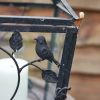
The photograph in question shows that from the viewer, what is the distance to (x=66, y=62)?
22.8 inches

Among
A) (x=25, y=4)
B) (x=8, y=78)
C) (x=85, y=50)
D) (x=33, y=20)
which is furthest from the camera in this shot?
(x=85, y=50)

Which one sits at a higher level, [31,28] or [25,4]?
[25,4]

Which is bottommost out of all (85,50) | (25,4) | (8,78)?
(8,78)

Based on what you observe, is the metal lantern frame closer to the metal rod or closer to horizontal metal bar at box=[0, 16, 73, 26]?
horizontal metal bar at box=[0, 16, 73, 26]

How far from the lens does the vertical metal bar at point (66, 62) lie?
1.82ft

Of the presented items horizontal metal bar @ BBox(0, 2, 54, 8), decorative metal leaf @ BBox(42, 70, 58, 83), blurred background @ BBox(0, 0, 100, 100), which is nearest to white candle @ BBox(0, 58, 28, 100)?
decorative metal leaf @ BBox(42, 70, 58, 83)

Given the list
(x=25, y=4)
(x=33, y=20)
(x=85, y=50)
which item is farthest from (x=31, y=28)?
(x=85, y=50)

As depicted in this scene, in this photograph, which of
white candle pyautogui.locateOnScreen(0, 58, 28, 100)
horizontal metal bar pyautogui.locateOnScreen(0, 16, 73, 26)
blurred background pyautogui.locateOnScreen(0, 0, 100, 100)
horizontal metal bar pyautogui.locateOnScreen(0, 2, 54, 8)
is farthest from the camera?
blurred background pyautogui.locateOnScreen(0, 0, 100, 100)

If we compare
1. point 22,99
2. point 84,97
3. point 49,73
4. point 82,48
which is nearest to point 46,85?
point 22,99

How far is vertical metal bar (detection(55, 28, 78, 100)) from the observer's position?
1.82 ft

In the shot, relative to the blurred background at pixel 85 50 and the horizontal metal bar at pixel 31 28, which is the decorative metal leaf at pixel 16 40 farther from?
the blurred background at pixel 85 50

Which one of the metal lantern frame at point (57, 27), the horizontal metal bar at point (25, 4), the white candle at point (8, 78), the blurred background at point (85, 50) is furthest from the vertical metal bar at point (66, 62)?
the blurred background at point (85, 50)

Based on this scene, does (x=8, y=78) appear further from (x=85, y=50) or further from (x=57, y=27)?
(x=85, y=50)

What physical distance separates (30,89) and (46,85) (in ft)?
0.17
